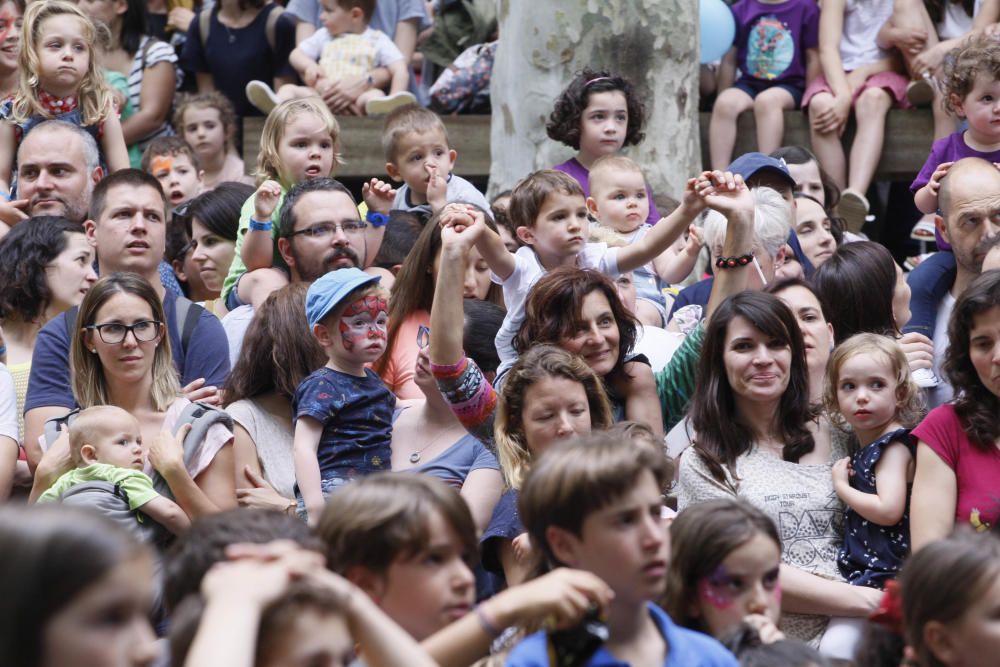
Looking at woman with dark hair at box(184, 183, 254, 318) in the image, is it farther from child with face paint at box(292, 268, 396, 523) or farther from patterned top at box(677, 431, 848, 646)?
patterned top at box(677, 431, 848, 646)

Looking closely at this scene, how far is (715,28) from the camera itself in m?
8.30

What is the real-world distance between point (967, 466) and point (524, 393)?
1245mm

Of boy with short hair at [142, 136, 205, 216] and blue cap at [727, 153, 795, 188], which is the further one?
boy with short hair at [142, 136, 205, 216]

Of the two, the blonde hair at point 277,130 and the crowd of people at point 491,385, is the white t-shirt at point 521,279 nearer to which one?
the crowd of people at point 491,385

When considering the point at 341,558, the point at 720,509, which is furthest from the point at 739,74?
the point at 341,558

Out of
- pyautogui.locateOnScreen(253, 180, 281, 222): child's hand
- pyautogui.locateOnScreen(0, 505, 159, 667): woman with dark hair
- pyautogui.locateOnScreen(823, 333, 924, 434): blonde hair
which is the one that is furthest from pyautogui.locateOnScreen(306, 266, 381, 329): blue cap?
pyautogui.locateOnScreen(0, 505, 159, 667): woman with dark hair

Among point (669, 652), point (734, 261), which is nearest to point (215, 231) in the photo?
point (734, 261)

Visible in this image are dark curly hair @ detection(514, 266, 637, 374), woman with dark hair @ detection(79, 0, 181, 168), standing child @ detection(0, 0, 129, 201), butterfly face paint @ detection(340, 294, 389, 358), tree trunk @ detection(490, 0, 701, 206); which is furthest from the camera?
woman with dark hair @ detection(79, 0, 181, 168)

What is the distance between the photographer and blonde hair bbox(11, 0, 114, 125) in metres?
6.62

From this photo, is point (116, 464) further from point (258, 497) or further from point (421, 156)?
point (421, 156)

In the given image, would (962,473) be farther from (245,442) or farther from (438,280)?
(245,442)

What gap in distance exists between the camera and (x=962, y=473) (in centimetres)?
423

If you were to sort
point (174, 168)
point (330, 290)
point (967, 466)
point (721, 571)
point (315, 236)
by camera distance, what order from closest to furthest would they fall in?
point (721, 571), point (967, 466), point (330, 290), point (315, 236), point (174, 168)

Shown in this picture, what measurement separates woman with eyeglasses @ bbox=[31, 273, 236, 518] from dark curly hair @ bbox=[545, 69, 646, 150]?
2.51m
